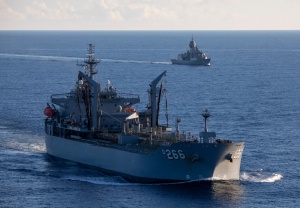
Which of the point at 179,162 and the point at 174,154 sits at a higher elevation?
the point at 174,154

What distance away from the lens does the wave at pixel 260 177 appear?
225ft

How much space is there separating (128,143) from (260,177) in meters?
11.5

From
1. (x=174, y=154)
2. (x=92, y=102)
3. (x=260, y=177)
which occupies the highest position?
(x=92, y=102)

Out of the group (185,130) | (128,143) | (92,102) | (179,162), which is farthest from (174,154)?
(185,130)

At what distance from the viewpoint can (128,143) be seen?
72938mm

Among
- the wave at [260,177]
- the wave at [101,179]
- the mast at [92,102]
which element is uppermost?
the mast at [92,102]

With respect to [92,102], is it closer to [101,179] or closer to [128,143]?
[128,143]

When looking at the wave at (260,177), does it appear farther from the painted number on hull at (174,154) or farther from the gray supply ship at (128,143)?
the painted number on hull at (174,154)

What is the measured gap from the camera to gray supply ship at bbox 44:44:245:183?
2675 inches

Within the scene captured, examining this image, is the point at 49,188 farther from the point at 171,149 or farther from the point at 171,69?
the point at 171,69

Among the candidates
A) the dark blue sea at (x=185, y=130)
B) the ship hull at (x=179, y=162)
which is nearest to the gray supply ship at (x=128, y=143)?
the ship hull at (x=179, y=162)

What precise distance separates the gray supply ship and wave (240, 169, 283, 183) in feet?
4.28

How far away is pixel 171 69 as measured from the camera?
196750 mm

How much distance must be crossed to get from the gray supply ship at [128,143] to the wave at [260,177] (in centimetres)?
130
